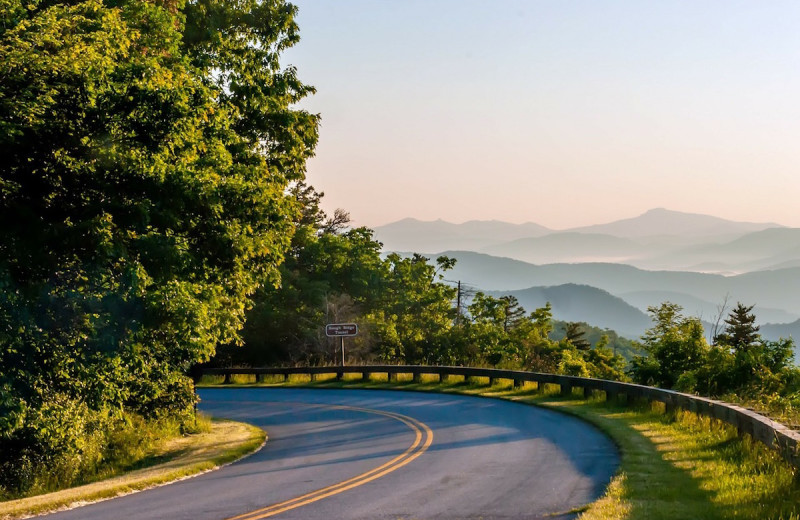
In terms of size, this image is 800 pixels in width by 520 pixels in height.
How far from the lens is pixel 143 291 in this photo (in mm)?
15117

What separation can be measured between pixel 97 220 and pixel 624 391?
18.6m

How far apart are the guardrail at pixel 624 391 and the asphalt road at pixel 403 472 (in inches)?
100

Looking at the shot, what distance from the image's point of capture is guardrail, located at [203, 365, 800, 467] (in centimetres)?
1414

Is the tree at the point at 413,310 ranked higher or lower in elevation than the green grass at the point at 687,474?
higher

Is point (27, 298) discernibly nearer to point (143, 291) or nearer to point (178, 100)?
point (143, 291)

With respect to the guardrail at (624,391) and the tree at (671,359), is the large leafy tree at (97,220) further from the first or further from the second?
the tree at (671,359)

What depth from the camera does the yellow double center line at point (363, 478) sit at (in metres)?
12.9

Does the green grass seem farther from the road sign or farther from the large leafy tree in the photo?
the road sign

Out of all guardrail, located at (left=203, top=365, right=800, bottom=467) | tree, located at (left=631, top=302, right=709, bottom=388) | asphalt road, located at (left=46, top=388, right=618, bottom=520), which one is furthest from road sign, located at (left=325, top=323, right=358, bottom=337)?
tree, located at (left=631, top=302, right=709, bottom=388)

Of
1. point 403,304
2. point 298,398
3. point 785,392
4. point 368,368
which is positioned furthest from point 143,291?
point 403,304

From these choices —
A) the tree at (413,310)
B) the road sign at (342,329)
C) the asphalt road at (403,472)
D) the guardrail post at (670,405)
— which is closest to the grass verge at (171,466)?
the asphalt road at (403,472)

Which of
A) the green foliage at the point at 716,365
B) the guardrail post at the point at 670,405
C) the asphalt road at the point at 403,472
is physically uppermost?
the green foliage at the point at 716,365

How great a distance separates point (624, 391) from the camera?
2742 cm

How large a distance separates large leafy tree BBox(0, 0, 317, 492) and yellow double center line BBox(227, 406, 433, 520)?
4.38m
